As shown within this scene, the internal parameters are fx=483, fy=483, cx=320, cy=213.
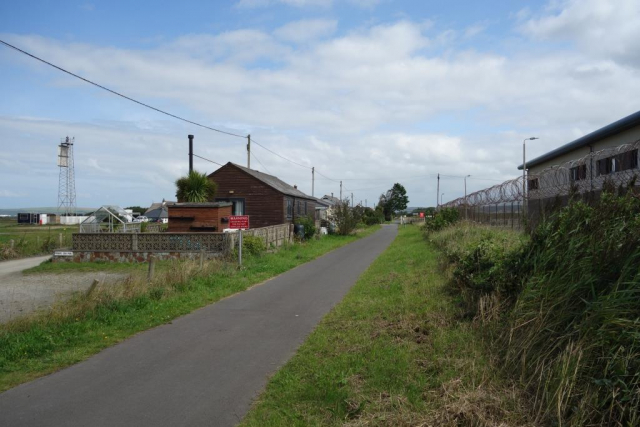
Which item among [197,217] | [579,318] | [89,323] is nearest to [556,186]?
[579,318]

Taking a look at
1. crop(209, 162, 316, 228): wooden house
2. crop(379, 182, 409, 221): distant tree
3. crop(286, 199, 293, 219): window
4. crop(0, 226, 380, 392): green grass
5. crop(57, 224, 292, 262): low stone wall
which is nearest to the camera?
crop(0, 226, 380, 392): green grass

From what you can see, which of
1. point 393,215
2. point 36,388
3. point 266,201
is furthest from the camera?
point 393,215

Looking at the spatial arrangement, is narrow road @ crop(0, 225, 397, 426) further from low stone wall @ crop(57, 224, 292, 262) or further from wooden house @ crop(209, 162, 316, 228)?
wooden house @ crop(209, 162, 316, 228)

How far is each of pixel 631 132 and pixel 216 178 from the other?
23.5 metres

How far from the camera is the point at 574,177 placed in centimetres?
1675

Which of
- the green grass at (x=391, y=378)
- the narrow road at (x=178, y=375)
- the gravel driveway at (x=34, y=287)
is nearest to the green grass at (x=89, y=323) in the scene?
the narrow road at (x=178, y=375)

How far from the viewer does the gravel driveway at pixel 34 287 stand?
423 inches

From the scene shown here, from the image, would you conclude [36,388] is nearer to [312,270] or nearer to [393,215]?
[312,270]

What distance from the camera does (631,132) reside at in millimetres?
18250

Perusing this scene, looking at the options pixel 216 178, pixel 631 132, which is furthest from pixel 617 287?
pixel 216 178

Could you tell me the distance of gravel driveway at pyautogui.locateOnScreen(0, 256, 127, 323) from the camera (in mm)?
10742

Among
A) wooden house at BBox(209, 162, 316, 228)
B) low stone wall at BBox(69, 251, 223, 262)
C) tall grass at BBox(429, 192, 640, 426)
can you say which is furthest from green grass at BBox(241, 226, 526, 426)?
wooden house at BBox(209, 162, 316, 228)

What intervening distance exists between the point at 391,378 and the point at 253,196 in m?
27.2

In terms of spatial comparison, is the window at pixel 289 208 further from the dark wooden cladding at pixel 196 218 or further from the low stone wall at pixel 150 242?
the low stone wall at pixel 150 242
